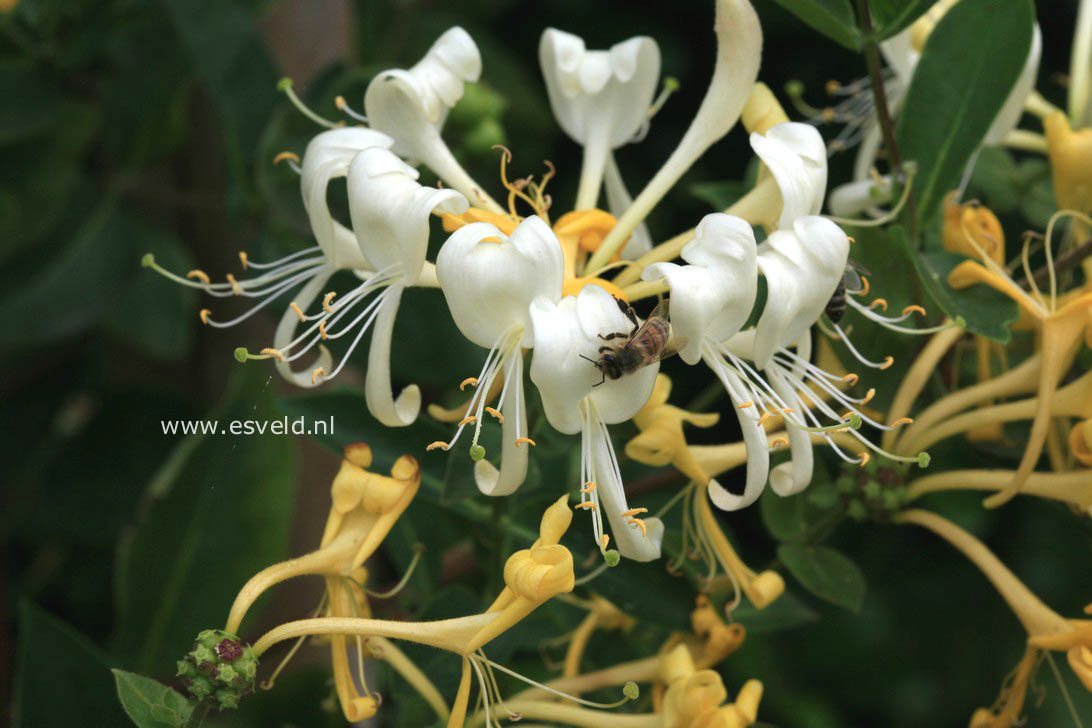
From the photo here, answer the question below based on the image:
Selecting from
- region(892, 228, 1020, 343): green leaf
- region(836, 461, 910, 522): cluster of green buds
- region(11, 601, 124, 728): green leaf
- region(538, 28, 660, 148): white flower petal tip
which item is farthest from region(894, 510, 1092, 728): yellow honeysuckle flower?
region(11, 601, 124, 728): green leaf

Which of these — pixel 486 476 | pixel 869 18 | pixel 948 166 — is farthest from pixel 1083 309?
pixel 486 476

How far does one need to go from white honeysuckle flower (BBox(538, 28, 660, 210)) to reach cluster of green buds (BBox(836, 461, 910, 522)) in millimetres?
306

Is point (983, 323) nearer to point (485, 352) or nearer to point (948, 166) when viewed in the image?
point (948, 166)

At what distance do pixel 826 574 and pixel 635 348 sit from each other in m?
0.34

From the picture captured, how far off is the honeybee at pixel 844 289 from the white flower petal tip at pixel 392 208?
27cm

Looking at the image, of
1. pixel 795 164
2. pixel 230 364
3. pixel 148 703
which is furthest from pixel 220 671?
pixel 230 364

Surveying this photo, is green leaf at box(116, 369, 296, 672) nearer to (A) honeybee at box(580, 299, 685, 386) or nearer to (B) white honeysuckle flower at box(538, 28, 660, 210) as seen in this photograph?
(B) white honeysuckle flower at box(538, 28, 660, 210)

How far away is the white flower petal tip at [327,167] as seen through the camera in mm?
824

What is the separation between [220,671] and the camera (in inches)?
28.5

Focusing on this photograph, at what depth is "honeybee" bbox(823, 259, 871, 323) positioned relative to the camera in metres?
0.86

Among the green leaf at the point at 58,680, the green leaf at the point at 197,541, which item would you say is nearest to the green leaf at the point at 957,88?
the green leaf at the point at 197,541

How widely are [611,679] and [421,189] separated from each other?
0.43 meters

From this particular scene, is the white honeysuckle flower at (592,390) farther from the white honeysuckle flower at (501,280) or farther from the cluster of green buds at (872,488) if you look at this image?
the cluster of green buds at (872,488)

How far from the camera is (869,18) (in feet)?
3.19
